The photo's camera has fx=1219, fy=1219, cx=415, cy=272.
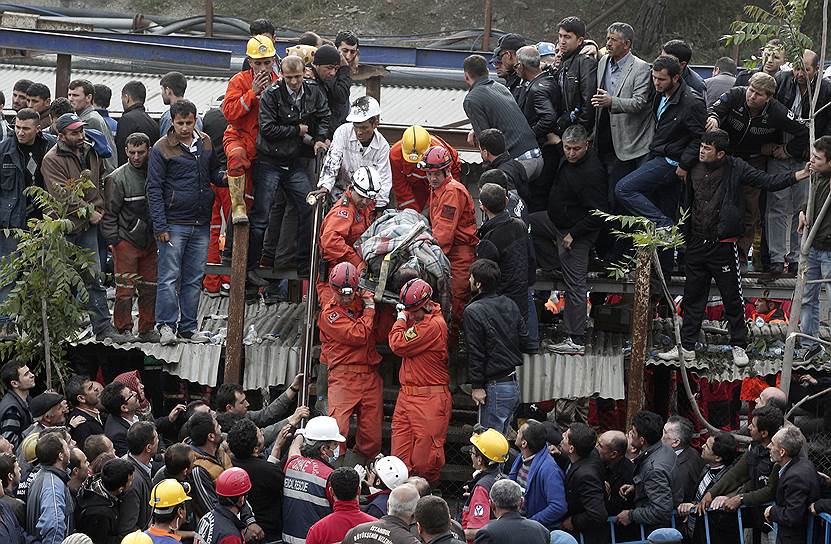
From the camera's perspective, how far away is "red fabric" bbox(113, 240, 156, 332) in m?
12.3

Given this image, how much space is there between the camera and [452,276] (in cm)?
1168

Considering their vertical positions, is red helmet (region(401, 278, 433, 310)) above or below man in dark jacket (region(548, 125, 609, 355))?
below

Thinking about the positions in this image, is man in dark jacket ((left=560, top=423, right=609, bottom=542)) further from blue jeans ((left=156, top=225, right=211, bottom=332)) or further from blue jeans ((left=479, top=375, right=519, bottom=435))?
blue jeans ((left=156, top=225, right=211, bottom=332))

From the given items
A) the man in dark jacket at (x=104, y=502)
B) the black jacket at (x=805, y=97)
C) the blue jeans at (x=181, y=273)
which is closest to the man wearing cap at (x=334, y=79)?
the blue jeans at (x=181, y=273)

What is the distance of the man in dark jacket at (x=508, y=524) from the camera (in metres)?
8.29

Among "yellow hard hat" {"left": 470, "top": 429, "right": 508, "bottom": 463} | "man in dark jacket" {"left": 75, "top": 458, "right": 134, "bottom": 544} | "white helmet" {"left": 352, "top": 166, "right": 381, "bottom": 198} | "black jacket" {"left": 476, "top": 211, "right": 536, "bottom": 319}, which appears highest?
"white helmet" {"left": 352, "top": 166, "right": 381, "bottom": 198}

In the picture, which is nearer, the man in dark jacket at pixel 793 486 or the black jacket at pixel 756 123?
the man in dark jacket at pixel 793 486

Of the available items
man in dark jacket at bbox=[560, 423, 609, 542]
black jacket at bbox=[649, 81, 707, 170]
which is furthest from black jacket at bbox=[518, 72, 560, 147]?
man in dark jacket at bbox=[560, 423, 609, 542]

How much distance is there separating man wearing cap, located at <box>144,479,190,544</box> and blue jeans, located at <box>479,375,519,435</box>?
11.4ft

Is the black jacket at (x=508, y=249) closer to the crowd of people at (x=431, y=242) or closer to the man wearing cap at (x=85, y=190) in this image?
the crowd of people at (x=431, y=242)

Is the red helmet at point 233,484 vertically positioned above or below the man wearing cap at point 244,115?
below

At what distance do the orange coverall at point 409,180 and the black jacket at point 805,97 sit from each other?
3.42 meters

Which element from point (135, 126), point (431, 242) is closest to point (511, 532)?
point (431, 242)

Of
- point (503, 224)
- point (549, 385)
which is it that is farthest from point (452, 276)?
point (549, 385)
